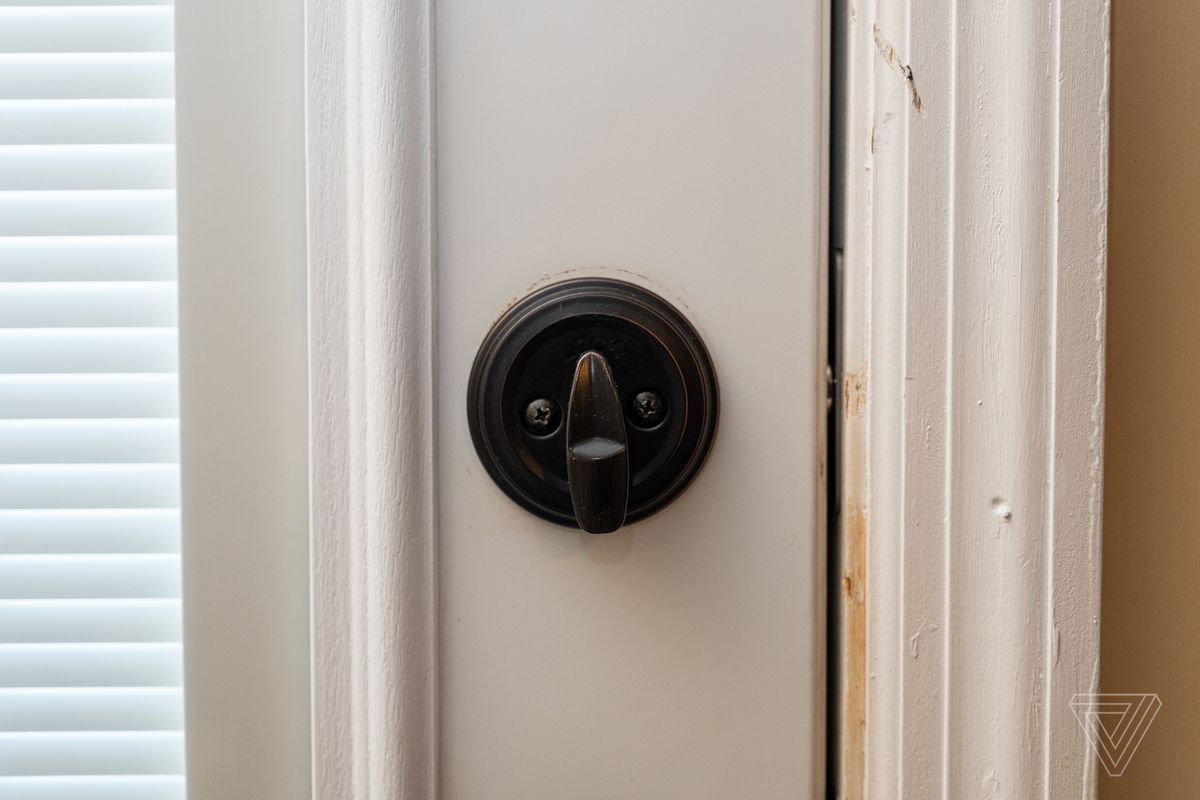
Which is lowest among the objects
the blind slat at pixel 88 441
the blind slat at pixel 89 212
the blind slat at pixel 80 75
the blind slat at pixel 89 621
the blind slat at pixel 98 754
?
the blind slat at pixel 98 754

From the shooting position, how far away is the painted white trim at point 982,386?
29 cm

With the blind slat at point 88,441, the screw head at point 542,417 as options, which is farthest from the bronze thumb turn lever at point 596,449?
the blind slat at point 88,441

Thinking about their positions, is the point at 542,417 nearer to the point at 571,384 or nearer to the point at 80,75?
the point at 571,384

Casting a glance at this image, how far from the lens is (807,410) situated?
320 millimetres

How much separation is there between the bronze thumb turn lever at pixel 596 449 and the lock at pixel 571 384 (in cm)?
2

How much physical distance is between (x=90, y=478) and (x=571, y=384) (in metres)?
0.29

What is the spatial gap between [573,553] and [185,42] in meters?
0.33

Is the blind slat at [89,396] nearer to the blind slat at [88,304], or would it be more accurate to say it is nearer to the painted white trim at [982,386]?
the blind slat at [88,304]

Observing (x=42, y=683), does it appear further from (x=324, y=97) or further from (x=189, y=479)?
(x=324, y=97)

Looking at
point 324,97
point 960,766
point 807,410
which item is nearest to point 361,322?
point 324,97

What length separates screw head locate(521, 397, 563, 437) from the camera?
0.31m

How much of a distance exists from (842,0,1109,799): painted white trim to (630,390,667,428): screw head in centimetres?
9

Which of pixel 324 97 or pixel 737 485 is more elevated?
pixel 324 97

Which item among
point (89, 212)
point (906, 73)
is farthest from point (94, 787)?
point (906, 73)
